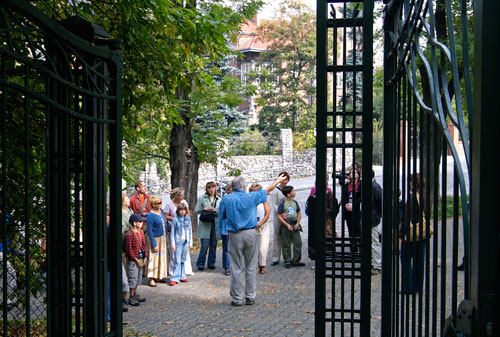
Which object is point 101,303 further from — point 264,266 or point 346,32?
point 264,266

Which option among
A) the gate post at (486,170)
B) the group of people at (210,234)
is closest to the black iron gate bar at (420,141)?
the gate post at (486,170)

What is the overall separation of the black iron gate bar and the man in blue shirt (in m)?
6.62

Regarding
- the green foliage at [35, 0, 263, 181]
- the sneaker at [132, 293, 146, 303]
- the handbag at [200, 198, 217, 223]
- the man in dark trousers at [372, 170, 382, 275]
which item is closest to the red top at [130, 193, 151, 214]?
the handbag at [200, 198, 217, 223]

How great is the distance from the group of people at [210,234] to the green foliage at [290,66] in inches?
1475

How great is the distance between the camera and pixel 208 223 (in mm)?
14773

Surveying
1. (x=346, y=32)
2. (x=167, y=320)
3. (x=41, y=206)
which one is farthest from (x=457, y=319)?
(x=167, y=320)

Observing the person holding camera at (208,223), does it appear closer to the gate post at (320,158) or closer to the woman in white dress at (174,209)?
the woman in white dress at (174,209)

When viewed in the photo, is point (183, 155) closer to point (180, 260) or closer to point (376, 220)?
point (180, 260)

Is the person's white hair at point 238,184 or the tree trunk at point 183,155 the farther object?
the tree trunk at point 183,155

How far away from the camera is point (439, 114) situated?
2.27m

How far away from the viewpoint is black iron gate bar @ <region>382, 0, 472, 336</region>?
190 cm

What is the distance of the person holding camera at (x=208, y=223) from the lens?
14.7 metres

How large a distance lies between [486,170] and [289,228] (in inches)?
522

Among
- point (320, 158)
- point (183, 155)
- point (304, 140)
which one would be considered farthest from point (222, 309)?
point (304, 140)
